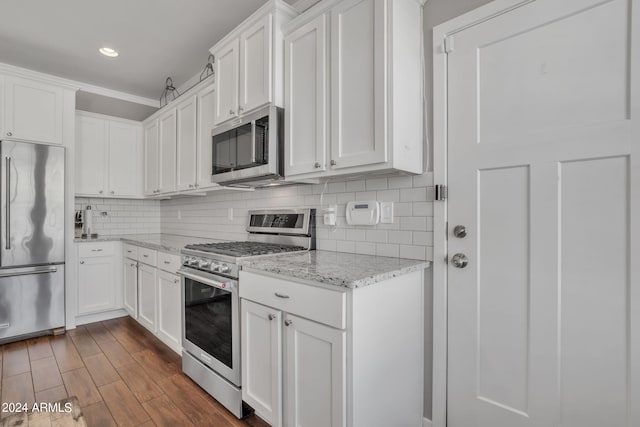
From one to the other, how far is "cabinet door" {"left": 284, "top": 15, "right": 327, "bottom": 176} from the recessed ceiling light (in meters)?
1.90

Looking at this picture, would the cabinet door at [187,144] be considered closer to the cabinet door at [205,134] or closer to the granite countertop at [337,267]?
the cabinet door at [205,134]

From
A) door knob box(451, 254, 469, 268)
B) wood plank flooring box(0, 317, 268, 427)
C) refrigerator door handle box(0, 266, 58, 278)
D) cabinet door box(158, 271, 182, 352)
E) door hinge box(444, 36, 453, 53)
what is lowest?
wood plank flooring box(0, 317, 268, 427)

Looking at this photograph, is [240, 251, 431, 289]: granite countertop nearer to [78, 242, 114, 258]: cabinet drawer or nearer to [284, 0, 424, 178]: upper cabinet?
[284, 0, 424, 178]: upper cabinet

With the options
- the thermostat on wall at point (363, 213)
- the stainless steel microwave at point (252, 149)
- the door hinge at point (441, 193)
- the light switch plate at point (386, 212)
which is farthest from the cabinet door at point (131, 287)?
the door hinge at point (441, 193)

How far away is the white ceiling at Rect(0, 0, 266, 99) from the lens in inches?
93.4

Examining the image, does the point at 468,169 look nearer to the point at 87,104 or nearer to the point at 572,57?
the point at 572,57

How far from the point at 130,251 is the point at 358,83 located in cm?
321

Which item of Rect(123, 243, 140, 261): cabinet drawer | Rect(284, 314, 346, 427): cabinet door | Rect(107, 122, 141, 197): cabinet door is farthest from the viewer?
Rect(107, 122, 141, 197): cabinet door

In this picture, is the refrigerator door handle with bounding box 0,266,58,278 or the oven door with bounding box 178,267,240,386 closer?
the oven door with bounding box 178,267,240,386

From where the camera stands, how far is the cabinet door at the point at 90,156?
3.93 m

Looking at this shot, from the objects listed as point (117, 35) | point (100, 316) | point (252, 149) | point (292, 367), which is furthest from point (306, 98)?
point (100, 316)

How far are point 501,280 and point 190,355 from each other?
2126mm

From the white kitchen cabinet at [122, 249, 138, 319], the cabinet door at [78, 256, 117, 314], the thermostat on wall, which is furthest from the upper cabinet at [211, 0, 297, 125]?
the cabinet door at [78, 256, 117, 314]

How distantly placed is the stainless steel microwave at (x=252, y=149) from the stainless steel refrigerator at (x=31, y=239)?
2.02m
